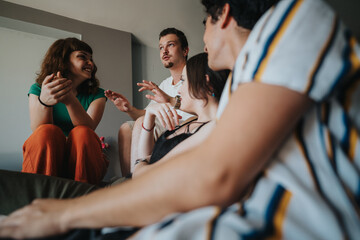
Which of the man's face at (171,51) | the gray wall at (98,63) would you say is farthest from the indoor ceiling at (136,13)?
the man's face at (171,51)

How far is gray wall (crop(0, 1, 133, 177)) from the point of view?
3.07m

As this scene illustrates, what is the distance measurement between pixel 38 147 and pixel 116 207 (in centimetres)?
112

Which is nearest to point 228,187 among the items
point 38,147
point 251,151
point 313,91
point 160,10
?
point 251,151

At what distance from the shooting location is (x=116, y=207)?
1.19 ft

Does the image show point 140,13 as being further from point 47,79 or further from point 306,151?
point 306,151

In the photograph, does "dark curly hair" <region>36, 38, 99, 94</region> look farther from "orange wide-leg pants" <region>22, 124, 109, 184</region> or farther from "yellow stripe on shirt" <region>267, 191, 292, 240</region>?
"yellow stripe on shirt" <region>267, 191, 292, 240</region>

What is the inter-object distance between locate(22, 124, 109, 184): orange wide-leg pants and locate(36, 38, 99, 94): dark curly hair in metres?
0.56

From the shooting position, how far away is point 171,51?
266cm

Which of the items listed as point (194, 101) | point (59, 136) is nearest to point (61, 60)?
point (59, 136)

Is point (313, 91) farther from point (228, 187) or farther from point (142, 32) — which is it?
point (142, 32)

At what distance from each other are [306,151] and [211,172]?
0.15 metres

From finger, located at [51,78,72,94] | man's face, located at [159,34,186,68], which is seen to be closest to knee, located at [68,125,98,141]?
finger, located at [51,78,72,94]

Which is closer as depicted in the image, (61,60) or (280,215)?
(280,215)

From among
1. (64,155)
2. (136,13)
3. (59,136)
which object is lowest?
(64,155)
